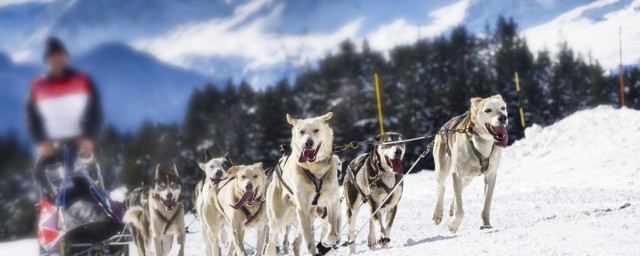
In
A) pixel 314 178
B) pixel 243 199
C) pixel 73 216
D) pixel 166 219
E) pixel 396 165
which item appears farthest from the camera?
pixel 166 219

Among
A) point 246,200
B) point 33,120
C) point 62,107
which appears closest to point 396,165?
point 246,200

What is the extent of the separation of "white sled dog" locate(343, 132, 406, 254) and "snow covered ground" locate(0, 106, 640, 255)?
366 millimetres

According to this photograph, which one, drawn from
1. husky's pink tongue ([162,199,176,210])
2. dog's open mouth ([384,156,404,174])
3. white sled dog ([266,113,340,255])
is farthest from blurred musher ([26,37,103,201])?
dog's open mouth ([384,156,404,174])

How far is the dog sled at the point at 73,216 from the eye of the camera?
5945 mm

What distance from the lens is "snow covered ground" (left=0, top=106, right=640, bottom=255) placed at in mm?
4934

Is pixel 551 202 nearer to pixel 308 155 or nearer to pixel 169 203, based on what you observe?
pixel 169 203

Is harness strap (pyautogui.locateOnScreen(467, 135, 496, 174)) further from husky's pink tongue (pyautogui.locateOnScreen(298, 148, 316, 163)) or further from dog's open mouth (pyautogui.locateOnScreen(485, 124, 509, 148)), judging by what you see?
husky's pink tongue (pyautogui.locateOnScreen(298, 148, 316, 163))

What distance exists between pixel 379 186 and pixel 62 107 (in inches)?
150

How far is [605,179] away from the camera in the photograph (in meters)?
15.1

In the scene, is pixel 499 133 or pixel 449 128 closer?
pixel 499 133

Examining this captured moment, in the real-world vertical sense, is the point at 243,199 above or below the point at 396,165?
below

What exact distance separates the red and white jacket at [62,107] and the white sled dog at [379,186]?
3.38m

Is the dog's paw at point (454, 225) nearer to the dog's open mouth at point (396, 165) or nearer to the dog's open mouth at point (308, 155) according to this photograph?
the dog's open mouth at point (396, 165)

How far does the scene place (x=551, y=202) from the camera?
1293 centimetres
